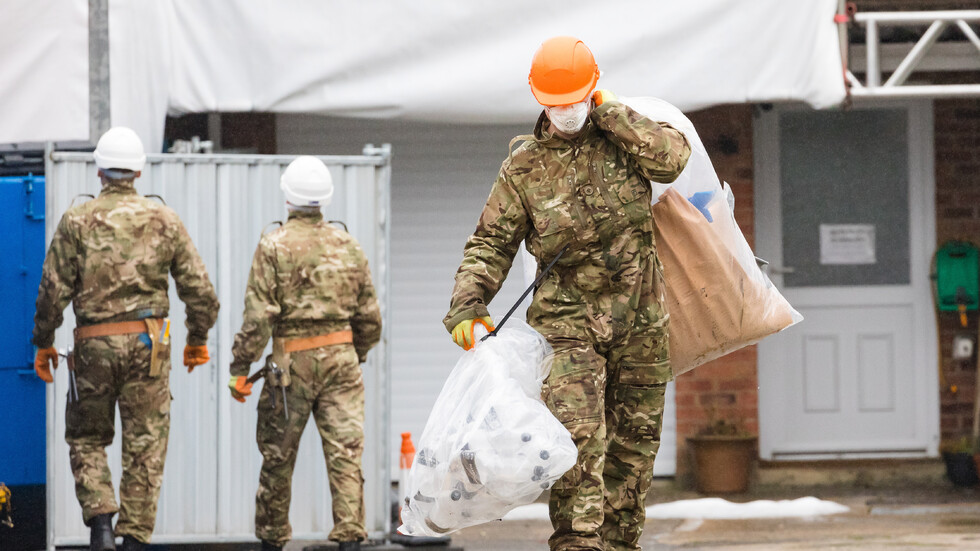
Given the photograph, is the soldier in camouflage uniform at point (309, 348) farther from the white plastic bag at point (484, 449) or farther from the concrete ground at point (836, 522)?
the white plastic bag at point (484, 449)

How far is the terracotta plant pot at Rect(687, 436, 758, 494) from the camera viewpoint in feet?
27.3

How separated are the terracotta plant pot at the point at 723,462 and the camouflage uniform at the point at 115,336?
3.80 metres

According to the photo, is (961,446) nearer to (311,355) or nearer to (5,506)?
(311,355)

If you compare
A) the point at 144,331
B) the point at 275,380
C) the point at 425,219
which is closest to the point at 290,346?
the point at 275,380

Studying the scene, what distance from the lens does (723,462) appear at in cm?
834

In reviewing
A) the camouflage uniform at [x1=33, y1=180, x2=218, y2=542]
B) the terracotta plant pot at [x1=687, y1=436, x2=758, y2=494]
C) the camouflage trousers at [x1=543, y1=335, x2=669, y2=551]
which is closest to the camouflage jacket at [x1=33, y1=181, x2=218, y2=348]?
the camouflage uniform at [x1=33, y1=180, x2=218, y2=542]

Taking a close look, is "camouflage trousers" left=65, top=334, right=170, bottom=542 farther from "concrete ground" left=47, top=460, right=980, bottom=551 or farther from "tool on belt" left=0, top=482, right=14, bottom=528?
"concrete ground" left=47, top=460, right=980, bottom=551

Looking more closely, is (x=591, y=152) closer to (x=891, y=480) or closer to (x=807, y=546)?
(x=807, y=546)

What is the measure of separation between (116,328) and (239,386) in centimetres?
63

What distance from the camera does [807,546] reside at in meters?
6.65

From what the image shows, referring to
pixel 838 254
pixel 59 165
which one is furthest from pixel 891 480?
pixel 59 165

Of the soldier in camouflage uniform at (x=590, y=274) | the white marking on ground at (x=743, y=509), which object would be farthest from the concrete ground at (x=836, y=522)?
the soldier in camouflage uniform at (x=590, y=274)

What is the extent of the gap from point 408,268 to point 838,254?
9.81 feet

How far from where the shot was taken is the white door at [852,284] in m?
8.76
